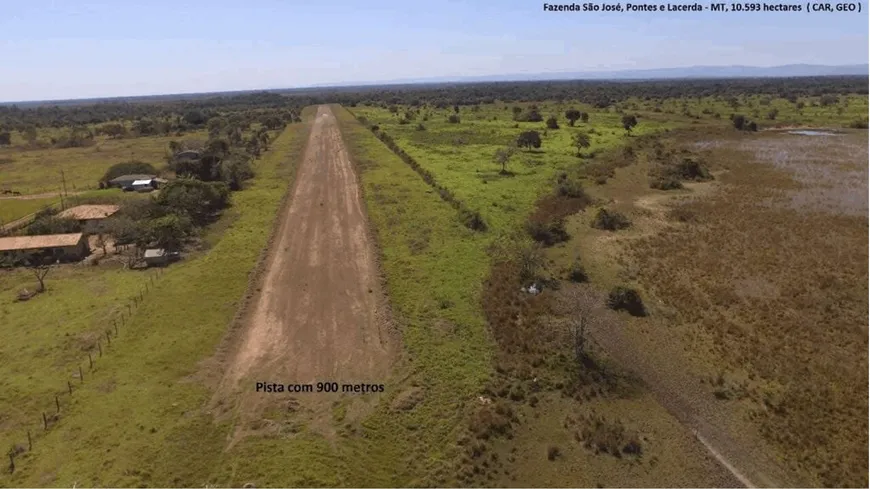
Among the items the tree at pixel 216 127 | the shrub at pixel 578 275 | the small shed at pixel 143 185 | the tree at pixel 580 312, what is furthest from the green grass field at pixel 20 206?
the tree at pixel 216 127

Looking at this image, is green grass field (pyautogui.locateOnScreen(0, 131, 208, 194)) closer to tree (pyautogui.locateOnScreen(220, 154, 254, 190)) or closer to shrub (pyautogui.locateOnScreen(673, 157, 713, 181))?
tree (pyautogui.locateOnScreen(220, 154, 254, 190))

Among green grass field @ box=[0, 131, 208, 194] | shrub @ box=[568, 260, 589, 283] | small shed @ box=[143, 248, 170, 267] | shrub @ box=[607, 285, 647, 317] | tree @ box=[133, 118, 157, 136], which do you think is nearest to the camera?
shrub @ box=[607, 285, 647, 317]

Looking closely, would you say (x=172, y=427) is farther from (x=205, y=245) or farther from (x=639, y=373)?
(x=205, y=245)

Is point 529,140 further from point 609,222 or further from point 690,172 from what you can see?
point 609,222

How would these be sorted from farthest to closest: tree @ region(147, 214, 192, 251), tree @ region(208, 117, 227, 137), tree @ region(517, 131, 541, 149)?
tree @ region(208, 117, 227, 137), tree @ region(517, 131, 541, 149), tree @ region(147, 214, 192, 251)

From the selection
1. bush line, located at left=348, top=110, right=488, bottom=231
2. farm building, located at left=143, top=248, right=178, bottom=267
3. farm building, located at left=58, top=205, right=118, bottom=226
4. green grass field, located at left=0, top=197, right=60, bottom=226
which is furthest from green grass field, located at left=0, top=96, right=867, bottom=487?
green grass field, located at left=0, top=197, right=60, bottom=226

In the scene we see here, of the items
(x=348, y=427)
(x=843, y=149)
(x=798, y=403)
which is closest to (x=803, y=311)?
(x=798, y=403)
